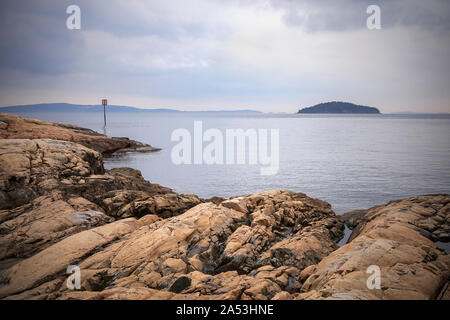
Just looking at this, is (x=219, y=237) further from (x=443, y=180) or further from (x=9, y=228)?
(x=443, y=180)

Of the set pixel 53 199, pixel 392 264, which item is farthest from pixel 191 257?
pixel 53 199

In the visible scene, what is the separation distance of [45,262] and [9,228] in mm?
3058

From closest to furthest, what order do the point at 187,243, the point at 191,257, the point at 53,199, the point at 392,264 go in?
the point at 392,264 → the point at 191,257 → the point at 187,243 → the point at 53,199

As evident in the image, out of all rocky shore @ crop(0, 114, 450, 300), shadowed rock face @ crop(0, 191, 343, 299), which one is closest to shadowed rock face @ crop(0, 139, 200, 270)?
rocky shore @ crop(0, 114, 450, 300)

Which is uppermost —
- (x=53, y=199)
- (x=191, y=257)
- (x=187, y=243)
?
(x=53, y=199)

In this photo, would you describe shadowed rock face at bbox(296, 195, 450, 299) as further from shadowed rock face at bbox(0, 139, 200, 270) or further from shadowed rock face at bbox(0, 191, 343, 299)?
shadowed rock face at bbox(0, 139, 200, 270)

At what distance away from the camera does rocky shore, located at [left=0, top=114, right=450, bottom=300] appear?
21.3 feet

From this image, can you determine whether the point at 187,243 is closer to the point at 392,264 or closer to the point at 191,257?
the point at 191,257

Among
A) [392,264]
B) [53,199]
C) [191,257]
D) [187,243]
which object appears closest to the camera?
[392,264]

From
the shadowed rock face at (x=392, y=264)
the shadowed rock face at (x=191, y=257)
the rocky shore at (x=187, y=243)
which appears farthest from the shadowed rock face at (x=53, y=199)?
the shadowed rock face at (x=392, y=264)

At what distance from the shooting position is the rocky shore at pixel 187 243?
6488 mm

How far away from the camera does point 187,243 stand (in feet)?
29.9

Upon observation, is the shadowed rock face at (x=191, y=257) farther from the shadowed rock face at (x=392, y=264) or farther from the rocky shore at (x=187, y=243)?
the shadowed rock face at (x=392, y=264)
